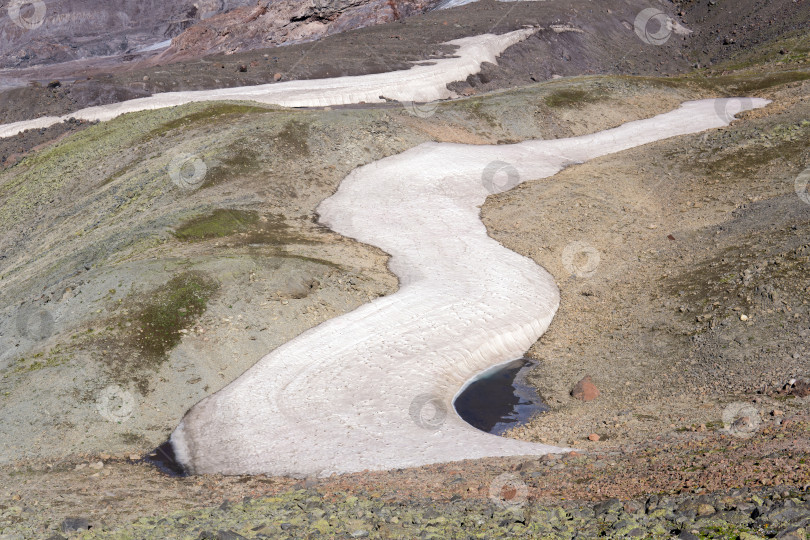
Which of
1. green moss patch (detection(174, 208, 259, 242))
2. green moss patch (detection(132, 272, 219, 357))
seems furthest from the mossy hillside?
green moss patch (detection(132, 272, 219, 357))

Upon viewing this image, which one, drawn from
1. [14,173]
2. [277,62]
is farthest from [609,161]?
[277,62]

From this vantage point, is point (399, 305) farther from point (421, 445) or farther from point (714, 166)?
point (714, 166)

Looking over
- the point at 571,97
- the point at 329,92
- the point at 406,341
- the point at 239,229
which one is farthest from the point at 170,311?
the point at 329,92

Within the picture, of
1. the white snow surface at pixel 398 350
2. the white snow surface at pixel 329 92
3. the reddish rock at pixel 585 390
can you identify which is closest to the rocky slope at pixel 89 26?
the white snow surface at pixel 329 92

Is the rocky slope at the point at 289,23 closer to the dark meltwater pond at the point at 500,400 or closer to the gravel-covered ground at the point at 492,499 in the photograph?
the dark meltwater pond at the point at 500,400

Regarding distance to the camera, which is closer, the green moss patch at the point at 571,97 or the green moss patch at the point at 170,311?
the green moss patch at the point at 170,311
